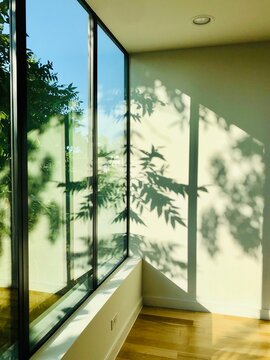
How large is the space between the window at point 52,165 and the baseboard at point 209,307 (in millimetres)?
764

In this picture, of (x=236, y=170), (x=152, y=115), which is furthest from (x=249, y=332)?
(x=152, y=115)

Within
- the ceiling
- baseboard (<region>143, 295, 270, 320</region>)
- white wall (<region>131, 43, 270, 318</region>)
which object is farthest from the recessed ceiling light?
baseboard (<region>143, 295, 270, 320</region>)

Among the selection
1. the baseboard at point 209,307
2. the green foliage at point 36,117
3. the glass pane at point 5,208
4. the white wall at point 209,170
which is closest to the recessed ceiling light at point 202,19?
the white wall at point 209,170

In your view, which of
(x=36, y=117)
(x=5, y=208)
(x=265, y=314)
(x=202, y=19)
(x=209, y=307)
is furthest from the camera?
(x=209, y=307)

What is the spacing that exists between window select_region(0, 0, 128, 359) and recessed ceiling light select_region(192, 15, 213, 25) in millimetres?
723

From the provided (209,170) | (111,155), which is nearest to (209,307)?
(209,170)

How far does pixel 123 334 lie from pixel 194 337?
1.98 feet

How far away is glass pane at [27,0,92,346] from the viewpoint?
156 centimetres

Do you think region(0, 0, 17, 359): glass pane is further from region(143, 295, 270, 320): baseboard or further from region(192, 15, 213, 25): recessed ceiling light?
region(143, 295, 270, 320): baseboard

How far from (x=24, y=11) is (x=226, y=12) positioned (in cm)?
153

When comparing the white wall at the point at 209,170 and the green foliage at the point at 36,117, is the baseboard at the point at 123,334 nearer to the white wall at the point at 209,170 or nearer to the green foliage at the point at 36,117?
the white wall at the point at 209,170

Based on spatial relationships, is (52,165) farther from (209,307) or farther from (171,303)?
(209,307)

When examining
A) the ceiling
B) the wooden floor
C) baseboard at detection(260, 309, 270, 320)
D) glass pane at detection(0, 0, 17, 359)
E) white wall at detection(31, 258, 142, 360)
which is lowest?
the wooden floor

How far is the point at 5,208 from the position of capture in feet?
4.41
